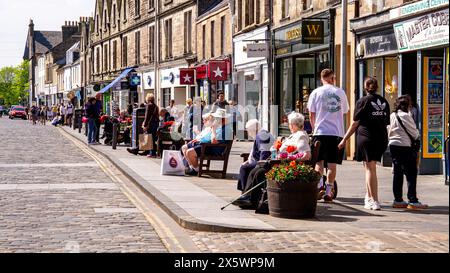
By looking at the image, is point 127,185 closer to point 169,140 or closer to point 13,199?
point 13,199

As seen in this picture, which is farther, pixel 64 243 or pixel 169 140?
pixel 169 140

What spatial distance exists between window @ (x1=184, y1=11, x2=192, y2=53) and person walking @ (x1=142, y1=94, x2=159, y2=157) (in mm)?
23393

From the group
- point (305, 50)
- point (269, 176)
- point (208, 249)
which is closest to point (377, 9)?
point (305, 50)

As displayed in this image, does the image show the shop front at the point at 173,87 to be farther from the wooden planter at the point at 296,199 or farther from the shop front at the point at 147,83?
the wooden planter at the point at 296,199

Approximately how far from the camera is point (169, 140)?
22734 millimetres

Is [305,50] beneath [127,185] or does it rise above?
above

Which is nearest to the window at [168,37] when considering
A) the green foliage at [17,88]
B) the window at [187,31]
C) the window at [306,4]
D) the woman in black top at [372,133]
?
the window at [187,31]

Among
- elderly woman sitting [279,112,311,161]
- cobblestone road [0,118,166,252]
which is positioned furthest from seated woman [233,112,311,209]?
cobblestone road [0,118,166,252]

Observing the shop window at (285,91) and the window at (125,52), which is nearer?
the shop window at (285,91)

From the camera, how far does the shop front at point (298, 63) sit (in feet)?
80.5

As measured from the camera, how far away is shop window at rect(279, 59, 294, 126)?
2973cm

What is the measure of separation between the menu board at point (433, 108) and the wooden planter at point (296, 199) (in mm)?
7471

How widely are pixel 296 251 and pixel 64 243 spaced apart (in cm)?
261

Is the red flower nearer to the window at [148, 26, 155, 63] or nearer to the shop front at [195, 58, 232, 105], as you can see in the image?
the shop front at [195, 58, 232, 105]
